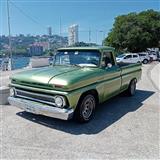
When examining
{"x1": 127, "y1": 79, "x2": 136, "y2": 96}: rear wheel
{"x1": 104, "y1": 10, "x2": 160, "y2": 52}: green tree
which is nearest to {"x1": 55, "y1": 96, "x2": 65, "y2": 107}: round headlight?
{"x1": 127, "y1": 79, "x2": 136, "y2": 96}: rear wheel

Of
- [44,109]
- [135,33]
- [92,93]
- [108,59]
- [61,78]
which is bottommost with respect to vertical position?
[44,109]

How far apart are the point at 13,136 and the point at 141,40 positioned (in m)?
35.7

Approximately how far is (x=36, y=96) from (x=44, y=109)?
0.43m

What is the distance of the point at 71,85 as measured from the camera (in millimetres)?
4590

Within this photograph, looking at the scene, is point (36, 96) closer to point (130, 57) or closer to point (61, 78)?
point (61, 78)

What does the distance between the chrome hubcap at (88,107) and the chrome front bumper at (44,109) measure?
630 mm

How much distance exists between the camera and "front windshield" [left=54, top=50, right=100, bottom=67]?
589 centimetres

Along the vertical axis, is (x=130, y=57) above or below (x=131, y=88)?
above

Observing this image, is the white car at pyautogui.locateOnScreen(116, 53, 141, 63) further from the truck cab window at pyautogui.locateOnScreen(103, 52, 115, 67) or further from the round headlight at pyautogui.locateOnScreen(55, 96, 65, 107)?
the round headlight at pyautogui.locateOnScreen(55, 96, 65, 107)

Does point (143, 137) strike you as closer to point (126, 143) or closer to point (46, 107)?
point (126, 143)

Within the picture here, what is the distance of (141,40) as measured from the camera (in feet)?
122

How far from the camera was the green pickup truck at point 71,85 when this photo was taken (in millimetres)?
4641

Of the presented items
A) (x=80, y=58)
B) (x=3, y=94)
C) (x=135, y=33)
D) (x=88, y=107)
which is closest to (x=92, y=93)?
(x=88, y=107)

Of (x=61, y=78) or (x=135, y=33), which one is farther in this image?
(x=135, y=33)
